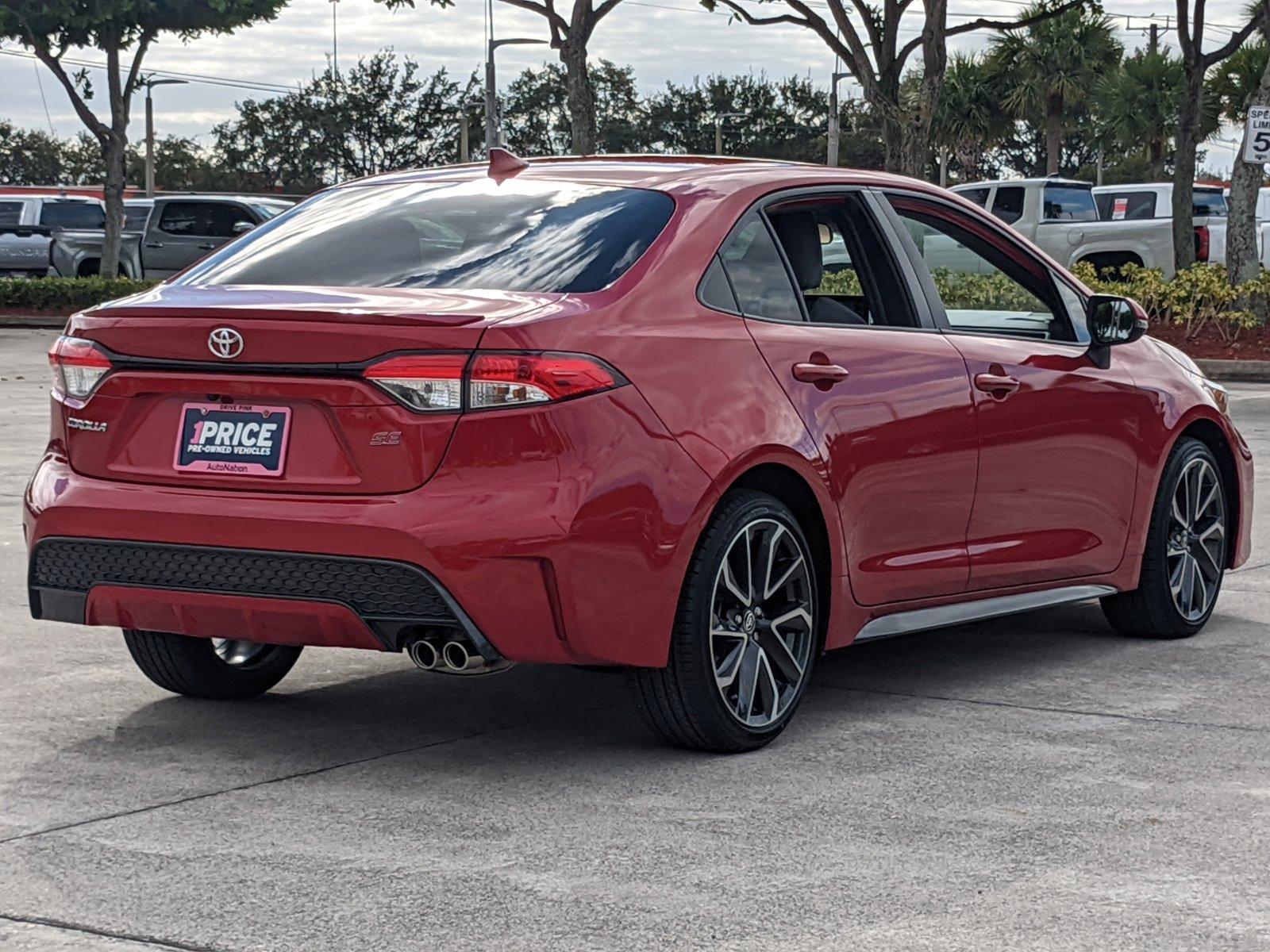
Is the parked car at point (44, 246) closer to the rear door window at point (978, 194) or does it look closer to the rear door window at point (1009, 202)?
the rear door window at point (978, 194)

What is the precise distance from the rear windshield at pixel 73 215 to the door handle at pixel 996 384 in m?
32.6

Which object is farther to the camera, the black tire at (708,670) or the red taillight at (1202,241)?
the red taillight at (1202,241)

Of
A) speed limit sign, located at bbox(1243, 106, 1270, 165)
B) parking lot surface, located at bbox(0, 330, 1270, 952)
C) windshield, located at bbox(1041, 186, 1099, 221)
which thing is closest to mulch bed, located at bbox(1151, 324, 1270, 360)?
speed limit sign, located at bbox(1243, 106, 1270, 165)

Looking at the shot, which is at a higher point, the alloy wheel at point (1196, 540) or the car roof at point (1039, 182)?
the car roof at point (1039, 182)

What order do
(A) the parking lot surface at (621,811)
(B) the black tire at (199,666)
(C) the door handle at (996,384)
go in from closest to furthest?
(A) the parking lot surface at (621,811)
(B) the black tire at (199,666)
(C) the door handle at (996,384)

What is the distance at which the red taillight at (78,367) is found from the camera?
511 cm

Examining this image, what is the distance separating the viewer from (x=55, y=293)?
102ft

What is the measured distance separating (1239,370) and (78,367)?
1799 cm

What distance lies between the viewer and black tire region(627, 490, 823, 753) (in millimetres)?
5035

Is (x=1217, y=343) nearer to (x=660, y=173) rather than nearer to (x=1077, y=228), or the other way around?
(x=1077, y=228)

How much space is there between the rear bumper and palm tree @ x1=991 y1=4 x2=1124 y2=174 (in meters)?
55.3

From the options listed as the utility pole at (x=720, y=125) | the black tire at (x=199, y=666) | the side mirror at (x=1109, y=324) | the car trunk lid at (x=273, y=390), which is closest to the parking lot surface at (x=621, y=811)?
the black tire at (x=199, y=666)

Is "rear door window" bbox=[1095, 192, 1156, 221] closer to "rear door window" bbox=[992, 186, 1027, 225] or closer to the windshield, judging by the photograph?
the windshield

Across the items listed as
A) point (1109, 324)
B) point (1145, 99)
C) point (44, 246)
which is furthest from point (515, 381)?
point (1145, 99)
